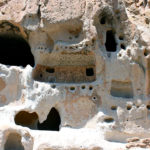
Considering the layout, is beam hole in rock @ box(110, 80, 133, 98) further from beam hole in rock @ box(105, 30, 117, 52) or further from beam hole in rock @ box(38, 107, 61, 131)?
beam hole in rock @ box(38, 107, 61, 131)

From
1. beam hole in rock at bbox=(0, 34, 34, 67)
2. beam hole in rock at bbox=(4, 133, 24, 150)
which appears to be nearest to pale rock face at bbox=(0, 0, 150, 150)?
beam hole in rock at bbox=(4, 133, 24, 150)

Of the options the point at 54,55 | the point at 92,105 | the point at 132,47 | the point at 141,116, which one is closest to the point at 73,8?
the point at 54,55

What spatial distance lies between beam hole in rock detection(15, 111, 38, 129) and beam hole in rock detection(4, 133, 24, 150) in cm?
94

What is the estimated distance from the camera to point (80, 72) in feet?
29.4

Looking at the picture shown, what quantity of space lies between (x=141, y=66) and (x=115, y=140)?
6.92 ft

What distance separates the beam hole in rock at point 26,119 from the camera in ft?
27.3

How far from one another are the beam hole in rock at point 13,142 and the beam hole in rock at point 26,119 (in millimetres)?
941

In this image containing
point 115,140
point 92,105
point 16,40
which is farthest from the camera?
point 16,40

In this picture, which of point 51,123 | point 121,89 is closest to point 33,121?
point 51,123

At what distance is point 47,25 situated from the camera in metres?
8.31

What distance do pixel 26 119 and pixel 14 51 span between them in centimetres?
242

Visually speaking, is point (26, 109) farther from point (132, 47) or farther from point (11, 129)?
point (132, 47)

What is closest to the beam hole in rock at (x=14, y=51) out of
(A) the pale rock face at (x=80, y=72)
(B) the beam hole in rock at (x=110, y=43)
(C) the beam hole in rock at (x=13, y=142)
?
(A) the pale rock face at (x=80, y=72)

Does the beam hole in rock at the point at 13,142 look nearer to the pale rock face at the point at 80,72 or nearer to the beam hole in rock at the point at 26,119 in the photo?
the pale rock face at the point at 80,72
